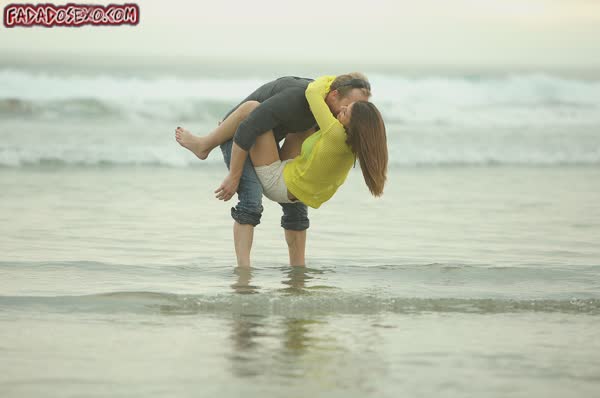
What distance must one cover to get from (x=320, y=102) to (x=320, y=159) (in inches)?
11.8

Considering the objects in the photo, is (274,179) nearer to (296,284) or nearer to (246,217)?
(246,217)

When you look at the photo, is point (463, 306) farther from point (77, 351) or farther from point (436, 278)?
point (77, 351)

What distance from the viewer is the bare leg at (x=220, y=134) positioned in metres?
5.48

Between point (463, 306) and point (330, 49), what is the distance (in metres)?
41.2

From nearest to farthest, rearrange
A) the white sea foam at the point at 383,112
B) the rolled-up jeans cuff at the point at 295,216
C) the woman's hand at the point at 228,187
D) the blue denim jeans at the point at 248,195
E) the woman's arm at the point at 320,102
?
the woman's arm at the point at 320,102, the woman's hand at the point at 228,187, the blue denim jeans at the point at 248,195, the rolled-up jeans cuff at the point at 295,216, the white sea foam at the point at 383,112

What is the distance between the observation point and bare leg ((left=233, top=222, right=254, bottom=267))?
5652mm

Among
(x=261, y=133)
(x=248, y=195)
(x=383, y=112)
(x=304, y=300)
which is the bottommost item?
(x=304, y=300)

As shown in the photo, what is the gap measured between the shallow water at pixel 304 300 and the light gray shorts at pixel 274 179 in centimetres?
50

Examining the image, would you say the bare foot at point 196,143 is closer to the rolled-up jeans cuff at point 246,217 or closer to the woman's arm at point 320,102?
the rolled-up jeans cuff at point 246,217

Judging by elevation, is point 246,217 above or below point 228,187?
below

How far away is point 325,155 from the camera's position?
5.23m
